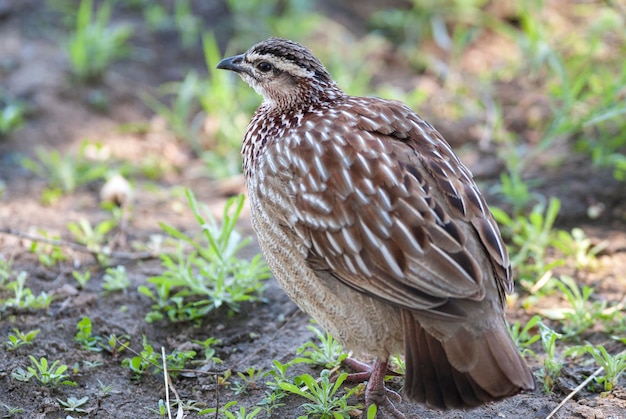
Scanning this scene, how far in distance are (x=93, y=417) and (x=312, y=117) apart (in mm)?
1718

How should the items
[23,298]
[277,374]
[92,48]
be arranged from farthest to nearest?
1. [92,48]
2. [23,298]
3. [277,374]

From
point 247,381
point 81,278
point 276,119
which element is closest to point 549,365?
point 247,381

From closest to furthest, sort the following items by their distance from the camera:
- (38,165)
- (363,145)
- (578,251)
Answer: (363,145)
(578,251)
(38,165)

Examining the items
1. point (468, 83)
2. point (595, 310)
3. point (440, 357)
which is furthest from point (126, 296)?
point (468, 83)

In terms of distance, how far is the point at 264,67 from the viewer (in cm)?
444

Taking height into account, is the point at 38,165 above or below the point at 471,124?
below

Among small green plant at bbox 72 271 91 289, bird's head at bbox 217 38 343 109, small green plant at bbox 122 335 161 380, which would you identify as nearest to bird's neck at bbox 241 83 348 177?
bird's head at bbox 217 38 343 109

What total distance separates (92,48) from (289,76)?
3300 millimetres

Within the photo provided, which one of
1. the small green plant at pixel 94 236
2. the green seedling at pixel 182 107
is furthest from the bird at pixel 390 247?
the green seedling at pixel 182 107

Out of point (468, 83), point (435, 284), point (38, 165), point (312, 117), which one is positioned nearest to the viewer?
point (435, 284)

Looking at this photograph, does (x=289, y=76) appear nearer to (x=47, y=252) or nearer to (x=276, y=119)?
(x=276, y=119)

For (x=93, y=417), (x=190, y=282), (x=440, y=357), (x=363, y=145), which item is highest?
Result: (x=363, y=145)

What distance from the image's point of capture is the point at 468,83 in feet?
24.9

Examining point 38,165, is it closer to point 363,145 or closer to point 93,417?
point 93,417
